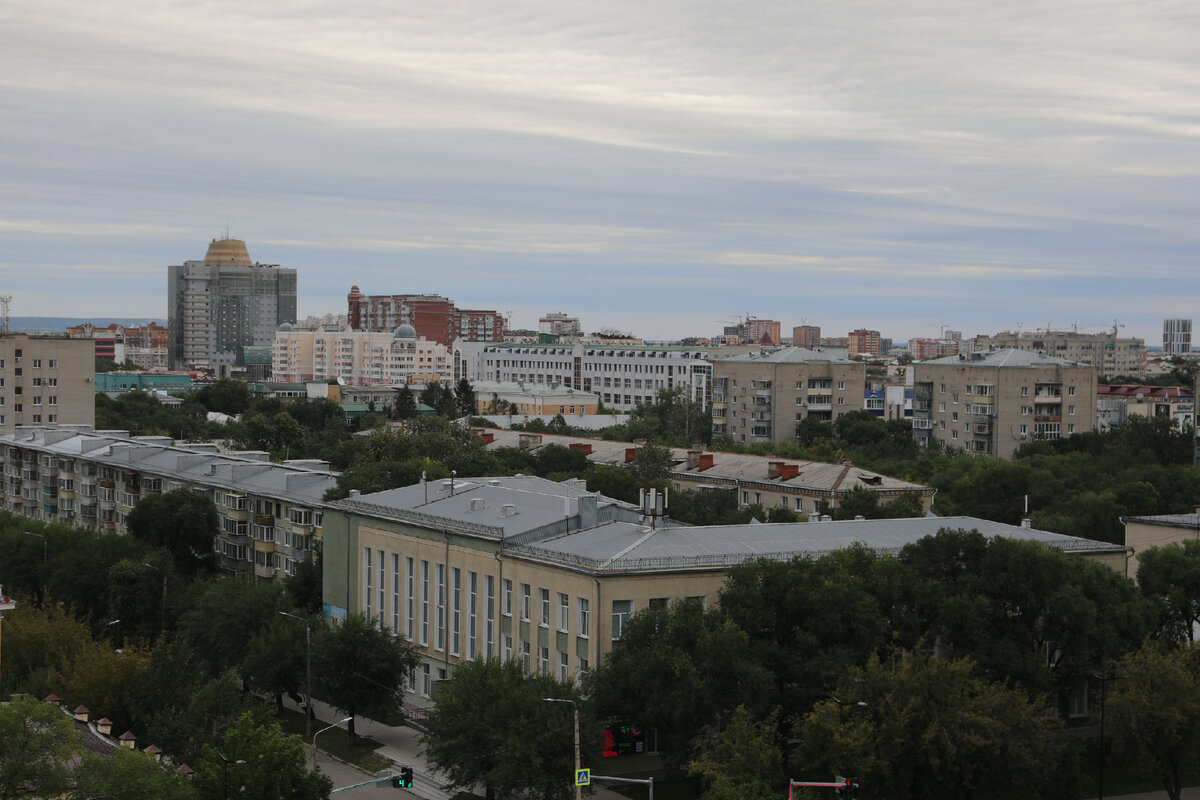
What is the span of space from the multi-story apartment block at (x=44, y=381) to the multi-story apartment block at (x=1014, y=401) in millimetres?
78160

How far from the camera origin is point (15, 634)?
2174 inches

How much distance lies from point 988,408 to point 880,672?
8872cm

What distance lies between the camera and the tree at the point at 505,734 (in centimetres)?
4209

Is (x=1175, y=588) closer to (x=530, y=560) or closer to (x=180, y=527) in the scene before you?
(x=530, y=560)

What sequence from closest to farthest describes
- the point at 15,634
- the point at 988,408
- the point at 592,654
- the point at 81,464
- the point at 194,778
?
the point at 194,778 < the point at 592,654 < the point at 15,634 < the point at 81,464 < the point at 988,408

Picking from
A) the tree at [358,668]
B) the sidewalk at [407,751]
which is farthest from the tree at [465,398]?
the tree at [358,668]

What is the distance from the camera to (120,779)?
32.9 meters

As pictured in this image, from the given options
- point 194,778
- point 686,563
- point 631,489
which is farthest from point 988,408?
point 194,778

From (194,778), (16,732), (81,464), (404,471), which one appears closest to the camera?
(16,732)

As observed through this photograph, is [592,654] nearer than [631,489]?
Yes

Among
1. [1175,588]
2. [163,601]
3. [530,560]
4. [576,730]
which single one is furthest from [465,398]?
[576,730]

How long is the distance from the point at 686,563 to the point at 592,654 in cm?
447

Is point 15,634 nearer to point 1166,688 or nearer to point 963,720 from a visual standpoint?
point 963,720

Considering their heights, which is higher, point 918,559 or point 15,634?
point 918,559
